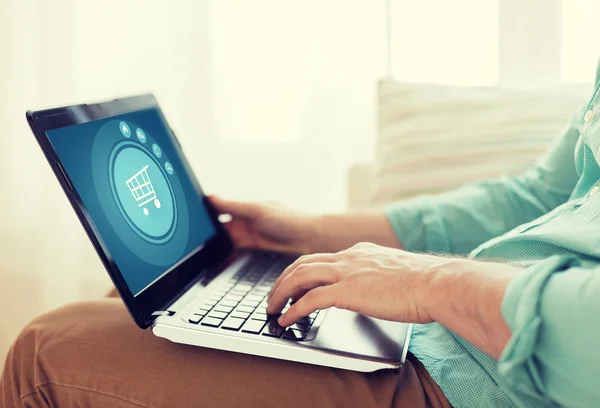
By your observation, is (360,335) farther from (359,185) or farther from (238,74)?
(238,74)

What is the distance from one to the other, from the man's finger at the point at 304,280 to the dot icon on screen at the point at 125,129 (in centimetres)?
29

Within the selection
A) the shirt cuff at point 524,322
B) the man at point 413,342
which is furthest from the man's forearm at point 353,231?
the shirt cuff at point 524,322

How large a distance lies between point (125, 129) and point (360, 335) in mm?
400

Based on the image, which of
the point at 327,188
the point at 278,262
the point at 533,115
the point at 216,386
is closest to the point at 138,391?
the point at 216,386

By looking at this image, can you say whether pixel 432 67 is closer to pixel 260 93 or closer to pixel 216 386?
pixel 260 93

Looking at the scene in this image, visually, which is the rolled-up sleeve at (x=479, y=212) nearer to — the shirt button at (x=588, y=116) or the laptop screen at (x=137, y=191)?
the shirt button at (x=588, y=116)

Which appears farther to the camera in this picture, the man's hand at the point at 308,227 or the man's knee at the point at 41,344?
the man's hand at the point at 308,227

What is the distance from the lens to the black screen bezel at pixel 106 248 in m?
0.62

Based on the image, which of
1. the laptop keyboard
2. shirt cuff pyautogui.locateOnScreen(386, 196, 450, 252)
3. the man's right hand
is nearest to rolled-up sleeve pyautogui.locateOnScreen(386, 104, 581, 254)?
shirt cuff pyautogui.locateOnScreen(386, 196, 450, 252)

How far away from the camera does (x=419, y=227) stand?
3.09 feet

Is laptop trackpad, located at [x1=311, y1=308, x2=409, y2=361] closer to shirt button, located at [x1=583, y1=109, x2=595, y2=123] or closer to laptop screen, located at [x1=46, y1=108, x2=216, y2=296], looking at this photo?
laptop screen, located at [x1=46, y1=108, x2=216, y2=296]

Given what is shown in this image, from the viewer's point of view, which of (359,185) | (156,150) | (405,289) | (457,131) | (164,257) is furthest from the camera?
(359,185)

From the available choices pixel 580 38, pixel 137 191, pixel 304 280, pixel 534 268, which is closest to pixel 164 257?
pixel 137 191

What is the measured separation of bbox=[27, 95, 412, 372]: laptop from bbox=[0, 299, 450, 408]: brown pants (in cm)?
2
